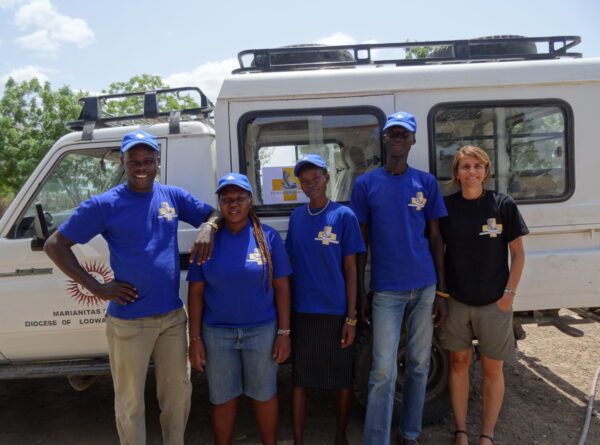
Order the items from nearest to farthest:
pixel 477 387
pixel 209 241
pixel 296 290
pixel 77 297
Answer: pixel 209 241, pixel 296 290, pixel 77 297, pixel 477 387

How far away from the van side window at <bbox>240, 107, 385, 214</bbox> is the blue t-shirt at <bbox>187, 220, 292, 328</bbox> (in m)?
0.62

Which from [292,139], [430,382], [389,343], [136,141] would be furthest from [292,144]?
[430,382]

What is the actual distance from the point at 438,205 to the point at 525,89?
115 cm

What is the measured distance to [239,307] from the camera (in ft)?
8.53

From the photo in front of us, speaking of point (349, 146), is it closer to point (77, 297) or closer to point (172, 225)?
point (172, 225)

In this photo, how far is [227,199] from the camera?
2625 millimetres

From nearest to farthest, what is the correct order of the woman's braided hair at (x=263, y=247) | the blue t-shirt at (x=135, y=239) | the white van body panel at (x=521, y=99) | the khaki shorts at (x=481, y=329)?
the blue t-shirt at (x=135, y=239) → the woman's braided hair at (x=263, y=247) → the khaki shorts at (x=481, y=329) → the white van body panel at (x=521, y=99)

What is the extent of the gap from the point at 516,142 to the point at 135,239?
260 centimetres

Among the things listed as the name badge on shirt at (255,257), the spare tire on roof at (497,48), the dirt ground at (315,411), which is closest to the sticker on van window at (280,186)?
the name badge on shirt at (255,257)

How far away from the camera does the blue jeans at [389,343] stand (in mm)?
2822

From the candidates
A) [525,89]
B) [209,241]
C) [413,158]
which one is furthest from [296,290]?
[525,89]

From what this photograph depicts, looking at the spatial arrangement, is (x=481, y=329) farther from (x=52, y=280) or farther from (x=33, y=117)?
(x=33, y=117)

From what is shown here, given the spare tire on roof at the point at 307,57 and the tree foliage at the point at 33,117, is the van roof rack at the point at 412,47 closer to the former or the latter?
the spare tire on roof at the point at 307,57

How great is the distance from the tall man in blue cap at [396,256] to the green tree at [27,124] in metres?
13.8
